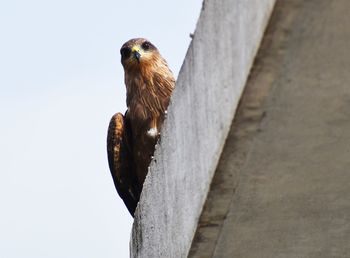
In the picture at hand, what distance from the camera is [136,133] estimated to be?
7234 millimetres

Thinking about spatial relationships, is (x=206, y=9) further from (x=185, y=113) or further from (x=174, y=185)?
(x=174, y=185)

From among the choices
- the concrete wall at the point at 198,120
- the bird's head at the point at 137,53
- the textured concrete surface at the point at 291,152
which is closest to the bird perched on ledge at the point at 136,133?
the bird's head at the point at 137,53

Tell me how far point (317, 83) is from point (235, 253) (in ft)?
3.68

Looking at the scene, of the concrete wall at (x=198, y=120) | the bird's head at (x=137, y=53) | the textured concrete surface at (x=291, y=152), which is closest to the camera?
the textured concrete surface at (x=291, y=152)

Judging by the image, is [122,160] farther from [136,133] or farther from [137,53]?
[137,53]

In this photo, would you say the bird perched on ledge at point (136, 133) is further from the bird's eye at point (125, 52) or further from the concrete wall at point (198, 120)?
the concrete wall at point (198, 120)

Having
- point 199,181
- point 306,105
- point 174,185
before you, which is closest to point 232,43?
point 306,105

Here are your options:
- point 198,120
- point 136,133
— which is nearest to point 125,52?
point 136,133

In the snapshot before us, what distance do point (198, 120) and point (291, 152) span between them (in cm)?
41

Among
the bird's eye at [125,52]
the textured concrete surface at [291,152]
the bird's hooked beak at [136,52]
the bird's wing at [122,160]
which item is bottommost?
the bird's wing at [122,160]

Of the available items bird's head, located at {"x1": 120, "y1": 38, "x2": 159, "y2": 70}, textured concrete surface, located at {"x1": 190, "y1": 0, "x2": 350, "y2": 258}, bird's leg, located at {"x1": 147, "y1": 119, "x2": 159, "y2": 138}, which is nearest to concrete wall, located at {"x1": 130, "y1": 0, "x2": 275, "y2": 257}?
textured concrete surface, located at {"x1": 190, "y1": 0, "x2": 350, "y2": 258}

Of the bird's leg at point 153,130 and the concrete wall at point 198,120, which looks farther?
the bird's leg at point 153,130

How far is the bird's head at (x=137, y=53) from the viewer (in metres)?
8.38

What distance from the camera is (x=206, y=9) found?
11.9ft
